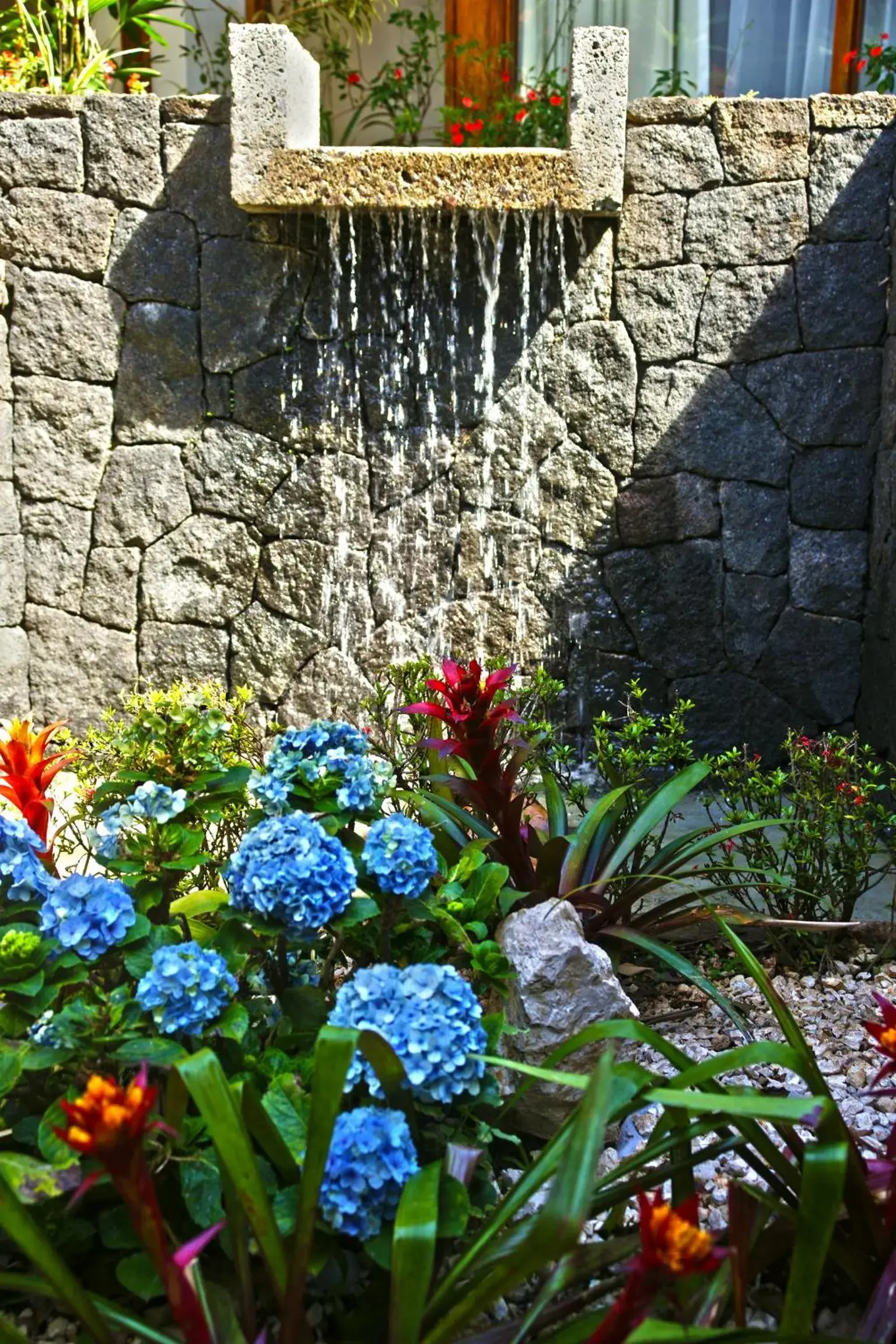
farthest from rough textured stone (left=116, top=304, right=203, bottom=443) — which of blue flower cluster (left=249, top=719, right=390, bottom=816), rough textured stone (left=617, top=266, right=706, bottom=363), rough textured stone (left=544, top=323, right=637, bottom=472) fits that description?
blue flower cluster (left=249, top=719, right=390, bottom=816)

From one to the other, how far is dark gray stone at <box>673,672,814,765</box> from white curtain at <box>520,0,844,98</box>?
6.86 feet

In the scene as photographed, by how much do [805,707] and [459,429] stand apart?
58.3 inches

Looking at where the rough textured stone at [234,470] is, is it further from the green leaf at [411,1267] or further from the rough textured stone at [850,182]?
the green leaf at [411,1267]

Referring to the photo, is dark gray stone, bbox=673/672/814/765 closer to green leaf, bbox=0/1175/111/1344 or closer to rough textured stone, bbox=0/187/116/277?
rough textured stone, bbox=0/187/116/277

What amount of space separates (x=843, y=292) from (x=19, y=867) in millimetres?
3053

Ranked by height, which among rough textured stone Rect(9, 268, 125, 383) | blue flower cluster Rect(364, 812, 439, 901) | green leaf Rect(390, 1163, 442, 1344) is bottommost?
green leaf Rect(390, 1163, 442, 1344)

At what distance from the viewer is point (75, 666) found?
370 centimetres

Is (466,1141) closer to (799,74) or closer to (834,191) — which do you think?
(834,191)

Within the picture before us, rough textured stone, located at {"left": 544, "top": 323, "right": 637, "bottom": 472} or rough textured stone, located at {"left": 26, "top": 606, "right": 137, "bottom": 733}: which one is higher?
rough textured stone, located at {"left": 544, "top": 323, "right": 637, "bottom": 472}

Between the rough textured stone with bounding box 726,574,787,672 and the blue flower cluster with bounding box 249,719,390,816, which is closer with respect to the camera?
the blue flower cluster with bounding box 249,719,390,816

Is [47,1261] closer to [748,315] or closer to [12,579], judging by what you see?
[12,579]

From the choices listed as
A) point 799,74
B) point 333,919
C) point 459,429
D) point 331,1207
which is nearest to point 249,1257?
point 331,1207

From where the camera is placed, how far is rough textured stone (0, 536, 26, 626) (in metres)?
3.60

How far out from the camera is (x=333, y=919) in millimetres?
1340
